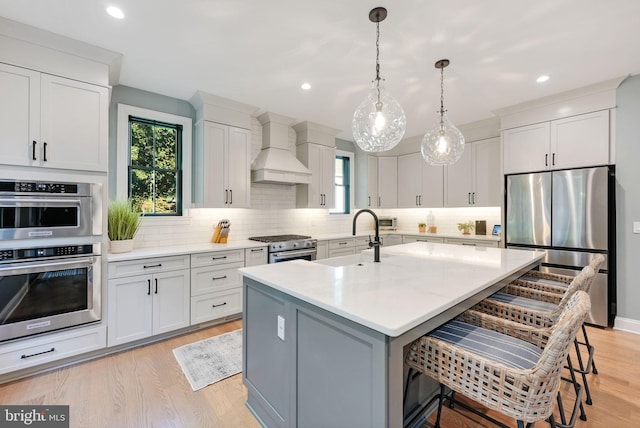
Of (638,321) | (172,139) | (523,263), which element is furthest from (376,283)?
(638,321)

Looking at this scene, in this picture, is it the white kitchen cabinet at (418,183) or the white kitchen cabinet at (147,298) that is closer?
the white kitchen cabinet at (147,298)

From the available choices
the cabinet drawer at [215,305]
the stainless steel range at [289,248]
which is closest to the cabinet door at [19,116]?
the cabinet drawer at [215,305]

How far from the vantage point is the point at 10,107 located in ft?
7.35

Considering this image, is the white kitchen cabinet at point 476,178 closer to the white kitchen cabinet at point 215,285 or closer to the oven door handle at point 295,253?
the oven door handle at point 295,253

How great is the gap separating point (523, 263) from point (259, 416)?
221 cm

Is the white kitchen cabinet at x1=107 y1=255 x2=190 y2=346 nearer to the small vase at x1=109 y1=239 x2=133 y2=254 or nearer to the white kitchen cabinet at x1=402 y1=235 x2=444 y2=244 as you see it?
the small vase at x1=109 y1=239 x2=133 y2=254

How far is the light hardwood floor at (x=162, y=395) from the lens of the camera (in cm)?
188

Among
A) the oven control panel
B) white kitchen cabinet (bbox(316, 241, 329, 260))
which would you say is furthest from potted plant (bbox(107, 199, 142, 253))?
white kitchen cabinet (bbox(316, 241, 329, 260))

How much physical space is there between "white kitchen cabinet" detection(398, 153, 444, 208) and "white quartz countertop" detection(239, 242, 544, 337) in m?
2.67

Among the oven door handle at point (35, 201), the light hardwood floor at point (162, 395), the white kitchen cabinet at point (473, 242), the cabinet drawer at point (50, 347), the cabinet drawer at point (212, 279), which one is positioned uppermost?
the oven door handle at point (35, 201)

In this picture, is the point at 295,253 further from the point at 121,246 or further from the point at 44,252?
the point at 44,252

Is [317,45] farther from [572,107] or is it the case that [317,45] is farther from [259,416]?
[572,107]

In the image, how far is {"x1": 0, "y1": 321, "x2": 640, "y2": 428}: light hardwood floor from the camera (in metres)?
1.88

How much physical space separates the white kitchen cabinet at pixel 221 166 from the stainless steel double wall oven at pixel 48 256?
1.20 m
